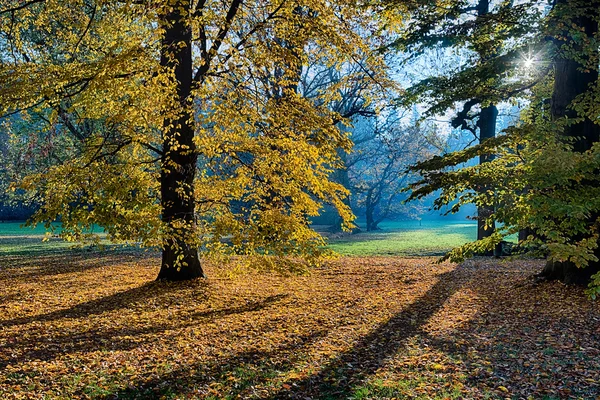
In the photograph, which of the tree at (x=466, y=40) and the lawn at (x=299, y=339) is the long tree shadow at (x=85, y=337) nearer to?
the lawn at (x=299, y=339)

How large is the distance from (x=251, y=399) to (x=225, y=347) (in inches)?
68.0

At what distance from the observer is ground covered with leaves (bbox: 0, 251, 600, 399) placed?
4.80 meters

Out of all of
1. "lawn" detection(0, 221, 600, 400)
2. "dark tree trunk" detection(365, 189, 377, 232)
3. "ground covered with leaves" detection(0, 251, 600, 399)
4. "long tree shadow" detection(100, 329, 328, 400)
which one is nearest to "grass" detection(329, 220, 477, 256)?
"dark tree trunk" detection(365, 189, 377, 232)

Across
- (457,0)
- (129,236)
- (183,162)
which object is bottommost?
(129,236)

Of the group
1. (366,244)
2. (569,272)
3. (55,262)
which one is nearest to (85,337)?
(569,272)

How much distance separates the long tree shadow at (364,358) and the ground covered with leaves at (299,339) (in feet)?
0.07

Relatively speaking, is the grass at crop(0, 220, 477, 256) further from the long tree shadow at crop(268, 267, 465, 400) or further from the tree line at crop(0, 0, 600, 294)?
the long tree shadow at crop(268, 267, 465, 400)

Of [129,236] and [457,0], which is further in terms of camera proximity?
[457,0]

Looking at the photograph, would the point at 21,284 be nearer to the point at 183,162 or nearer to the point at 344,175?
the point at 183,162

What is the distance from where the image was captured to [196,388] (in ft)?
15.7

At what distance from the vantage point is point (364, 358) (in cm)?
567

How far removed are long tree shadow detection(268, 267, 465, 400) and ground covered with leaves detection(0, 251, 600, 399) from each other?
0.07ft

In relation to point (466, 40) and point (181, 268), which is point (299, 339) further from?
point (466, 40)

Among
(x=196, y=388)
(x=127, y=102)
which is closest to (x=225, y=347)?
(x=196, y=388)
